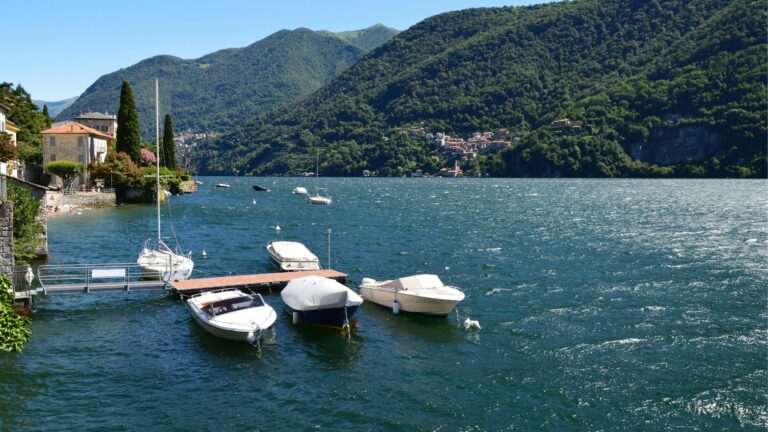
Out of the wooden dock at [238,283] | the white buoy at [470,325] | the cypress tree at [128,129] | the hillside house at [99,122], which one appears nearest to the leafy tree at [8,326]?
the wooden dock at [238,283]

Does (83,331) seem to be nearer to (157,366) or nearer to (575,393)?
(157,366)

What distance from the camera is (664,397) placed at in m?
20.2

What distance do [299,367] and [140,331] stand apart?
8925mm

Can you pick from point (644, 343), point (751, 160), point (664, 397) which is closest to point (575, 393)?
point (664, 397)

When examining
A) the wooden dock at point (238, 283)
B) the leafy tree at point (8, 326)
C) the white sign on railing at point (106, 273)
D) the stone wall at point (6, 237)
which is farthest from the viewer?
the wooden dock at point (238, 283)

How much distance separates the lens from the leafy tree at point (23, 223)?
3791cm

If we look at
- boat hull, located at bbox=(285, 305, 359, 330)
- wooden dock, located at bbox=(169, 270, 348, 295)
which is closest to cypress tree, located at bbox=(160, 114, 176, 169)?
wooden dock, located at bbox=(169, 270, 348, 295)

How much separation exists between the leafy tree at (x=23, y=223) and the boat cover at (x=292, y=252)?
1574cm

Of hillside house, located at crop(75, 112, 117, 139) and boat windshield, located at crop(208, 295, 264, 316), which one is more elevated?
hillside house, located at crop(75, 112, 117, 139)

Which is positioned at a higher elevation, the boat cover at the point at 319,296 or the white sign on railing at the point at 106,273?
the white sign on railing at the point at 106,273

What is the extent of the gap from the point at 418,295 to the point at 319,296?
17.4 ft

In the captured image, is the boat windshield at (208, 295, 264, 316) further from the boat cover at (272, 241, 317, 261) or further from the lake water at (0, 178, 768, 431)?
the boat cover at (272, 241, 317, 261)

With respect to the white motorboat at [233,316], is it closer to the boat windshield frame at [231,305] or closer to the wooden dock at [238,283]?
the boat windshield frame at [231,305]

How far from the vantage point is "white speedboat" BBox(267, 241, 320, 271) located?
4047 cm
